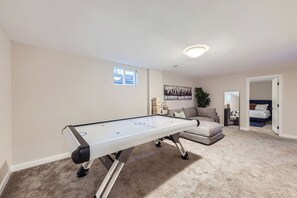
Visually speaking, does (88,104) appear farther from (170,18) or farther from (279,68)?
(279,68)

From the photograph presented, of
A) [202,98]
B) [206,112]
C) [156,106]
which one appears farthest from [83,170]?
[202,98]

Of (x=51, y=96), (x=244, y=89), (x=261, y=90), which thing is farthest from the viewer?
(x=261, y=90)

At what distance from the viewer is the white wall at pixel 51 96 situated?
233cm

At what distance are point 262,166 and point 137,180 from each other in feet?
7.48

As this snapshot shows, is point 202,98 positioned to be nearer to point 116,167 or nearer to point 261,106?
point 261,106

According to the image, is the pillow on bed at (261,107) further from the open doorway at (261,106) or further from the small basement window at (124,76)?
the small basement window at (124,76)

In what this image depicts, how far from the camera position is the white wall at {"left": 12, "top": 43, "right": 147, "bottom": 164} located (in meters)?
2.33

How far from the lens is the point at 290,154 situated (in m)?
2.78

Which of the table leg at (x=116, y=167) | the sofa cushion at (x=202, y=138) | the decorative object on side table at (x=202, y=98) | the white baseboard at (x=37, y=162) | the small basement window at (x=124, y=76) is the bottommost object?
the white baseboard at (x=37, y=162)

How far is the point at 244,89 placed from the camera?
4957 millimetres

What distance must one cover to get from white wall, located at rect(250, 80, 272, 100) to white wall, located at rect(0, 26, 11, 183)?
989 cm

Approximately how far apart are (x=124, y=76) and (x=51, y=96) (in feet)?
A: 6.36

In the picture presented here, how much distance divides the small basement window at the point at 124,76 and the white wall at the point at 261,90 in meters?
7.27

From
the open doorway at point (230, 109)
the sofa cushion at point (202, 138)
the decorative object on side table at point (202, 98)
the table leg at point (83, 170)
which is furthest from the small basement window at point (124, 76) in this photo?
the open doorway at point (230, 109)
